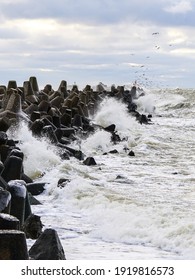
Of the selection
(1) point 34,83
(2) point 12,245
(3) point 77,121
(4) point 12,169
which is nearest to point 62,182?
(4) point 12,169

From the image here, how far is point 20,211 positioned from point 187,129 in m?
19.0

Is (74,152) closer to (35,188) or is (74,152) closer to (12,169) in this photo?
(35,188)

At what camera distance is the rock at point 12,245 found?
5043mm

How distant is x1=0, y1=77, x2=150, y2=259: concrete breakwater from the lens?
5.60m

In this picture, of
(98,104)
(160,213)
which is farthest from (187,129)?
(160,213)

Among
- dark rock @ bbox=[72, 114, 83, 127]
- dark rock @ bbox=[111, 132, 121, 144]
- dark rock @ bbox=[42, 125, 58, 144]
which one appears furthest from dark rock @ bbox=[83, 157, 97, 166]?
dark rock @ bbox=[111, 132, 121, 144]

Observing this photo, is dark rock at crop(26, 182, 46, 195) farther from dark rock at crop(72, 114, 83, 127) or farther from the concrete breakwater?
dark rock at crop(72, 114, 83, 127)

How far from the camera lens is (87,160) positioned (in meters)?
13.6

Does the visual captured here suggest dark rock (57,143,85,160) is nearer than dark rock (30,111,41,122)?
Yes

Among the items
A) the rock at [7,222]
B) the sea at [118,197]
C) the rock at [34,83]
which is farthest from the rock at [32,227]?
the rock at [34,83]

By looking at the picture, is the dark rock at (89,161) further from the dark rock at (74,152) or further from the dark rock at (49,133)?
the dark rock at (49,133)

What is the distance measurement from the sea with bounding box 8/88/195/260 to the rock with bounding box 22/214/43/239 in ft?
0.57

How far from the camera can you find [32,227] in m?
7.21
